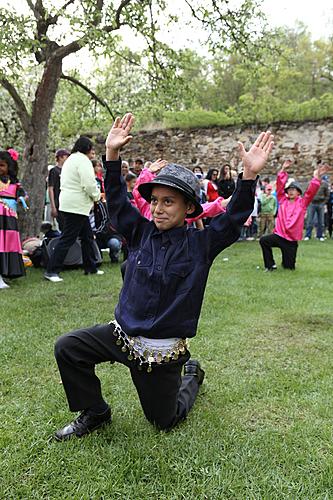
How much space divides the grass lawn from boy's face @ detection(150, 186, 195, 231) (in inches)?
50.2

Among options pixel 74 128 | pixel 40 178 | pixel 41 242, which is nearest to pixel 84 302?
pixel 41 242

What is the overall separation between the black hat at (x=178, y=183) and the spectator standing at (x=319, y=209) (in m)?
11.8

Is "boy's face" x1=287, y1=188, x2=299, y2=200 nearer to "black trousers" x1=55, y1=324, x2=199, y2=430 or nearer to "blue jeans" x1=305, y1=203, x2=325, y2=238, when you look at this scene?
"blue jeans" x1=305, y1=203, x2=325, y2=238

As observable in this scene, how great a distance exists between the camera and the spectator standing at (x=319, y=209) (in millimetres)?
13836

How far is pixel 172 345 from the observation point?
2.71 m

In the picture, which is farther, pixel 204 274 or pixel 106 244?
pixel 106 244

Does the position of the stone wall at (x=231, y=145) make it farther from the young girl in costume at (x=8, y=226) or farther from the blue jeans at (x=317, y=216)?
the young girl in costume at (x=8, y=226)

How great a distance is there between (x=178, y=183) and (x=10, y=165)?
487 cm

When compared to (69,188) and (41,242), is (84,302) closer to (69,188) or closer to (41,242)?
(69,188)

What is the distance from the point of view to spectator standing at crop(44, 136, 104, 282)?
7.06 m

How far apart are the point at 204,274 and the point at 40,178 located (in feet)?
25.5

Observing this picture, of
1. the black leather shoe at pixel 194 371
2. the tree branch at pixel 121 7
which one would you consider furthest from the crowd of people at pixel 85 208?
the tree branch at pixel 121 7

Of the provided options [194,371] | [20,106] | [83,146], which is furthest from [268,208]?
[194,371]

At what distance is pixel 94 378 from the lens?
2.81 m
